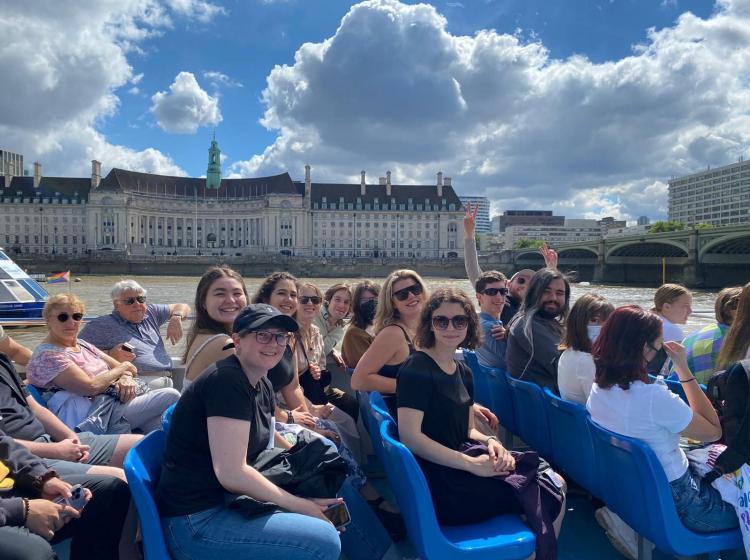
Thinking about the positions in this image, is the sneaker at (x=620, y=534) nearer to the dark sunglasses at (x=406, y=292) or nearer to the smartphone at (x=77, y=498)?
the dark sunglasses at (x=406, y=292)

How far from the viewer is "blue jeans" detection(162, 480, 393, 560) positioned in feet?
6.28

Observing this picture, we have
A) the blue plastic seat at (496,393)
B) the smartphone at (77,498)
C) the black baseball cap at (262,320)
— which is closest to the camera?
the black baseball cap at (262,320)

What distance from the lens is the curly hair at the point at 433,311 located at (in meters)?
2.56

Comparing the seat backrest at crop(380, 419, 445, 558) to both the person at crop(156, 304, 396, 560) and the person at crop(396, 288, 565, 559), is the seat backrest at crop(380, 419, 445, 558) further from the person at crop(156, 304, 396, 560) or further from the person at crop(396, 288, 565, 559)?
the person at crop(156, 304, 396, 560)

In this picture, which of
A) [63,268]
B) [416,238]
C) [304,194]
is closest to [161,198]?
[304,194]

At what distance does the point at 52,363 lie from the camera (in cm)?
310

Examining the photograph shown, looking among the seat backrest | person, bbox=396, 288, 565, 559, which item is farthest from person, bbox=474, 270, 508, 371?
the seat backrest

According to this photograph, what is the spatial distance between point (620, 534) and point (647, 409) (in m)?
0.84

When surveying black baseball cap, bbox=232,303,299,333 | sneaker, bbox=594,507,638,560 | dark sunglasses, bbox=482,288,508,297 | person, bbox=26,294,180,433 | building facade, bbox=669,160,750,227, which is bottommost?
sneaker, bbox=594,507,638,560

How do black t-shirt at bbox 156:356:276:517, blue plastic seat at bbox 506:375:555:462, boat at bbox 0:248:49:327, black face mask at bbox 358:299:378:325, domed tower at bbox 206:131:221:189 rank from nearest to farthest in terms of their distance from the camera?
black t-shirt at bbox 156:356:276:517, blue plastic seat at bbox 506:375:555:462, black face mask at bbox 358:299:378:325, boat at bbox 0:248:49:327, domed tower at bbox 206:131:221:189

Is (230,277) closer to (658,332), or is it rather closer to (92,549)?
(92,549)

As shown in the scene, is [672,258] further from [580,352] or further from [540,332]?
[580,352]

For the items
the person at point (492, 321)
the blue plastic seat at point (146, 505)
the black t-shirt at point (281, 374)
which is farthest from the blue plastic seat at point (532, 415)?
the blue plastic seat at point (146, 505)

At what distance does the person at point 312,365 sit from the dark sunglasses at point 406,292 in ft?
2.43
